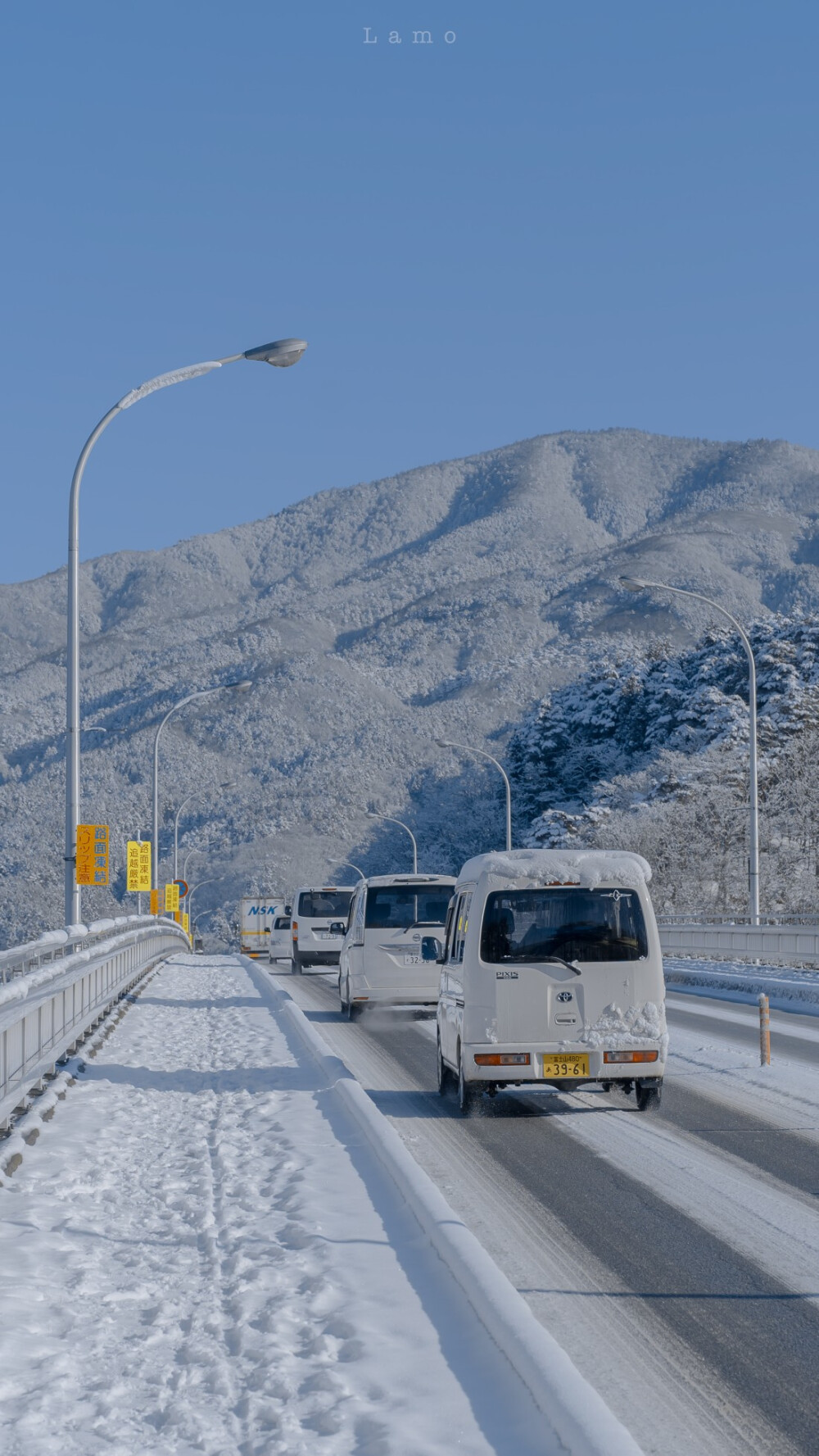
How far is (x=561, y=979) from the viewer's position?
12070 mm

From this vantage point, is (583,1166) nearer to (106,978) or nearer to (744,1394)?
(744,1394)

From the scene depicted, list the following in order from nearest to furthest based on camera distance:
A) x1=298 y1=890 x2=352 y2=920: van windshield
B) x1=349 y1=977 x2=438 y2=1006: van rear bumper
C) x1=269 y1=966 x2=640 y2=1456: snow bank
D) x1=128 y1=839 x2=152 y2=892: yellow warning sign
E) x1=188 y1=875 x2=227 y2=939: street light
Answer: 1. x1=269 y1=966 x2=640 y2=1456: snow bank
2. x1=349 y1=977 x2=438 y2=1006: van rear bumper
3. x1=128 y1=839 x2=152 y2=892: yellow warning sign
4. x1=298 y1=890 x2=352 y2=920: van windshield
5. x1=188 y1=875 x2=227 y2=939: street light

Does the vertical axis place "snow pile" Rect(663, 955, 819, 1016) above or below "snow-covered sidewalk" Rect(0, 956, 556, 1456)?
below

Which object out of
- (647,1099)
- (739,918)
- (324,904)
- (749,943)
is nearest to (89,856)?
(647,1099)

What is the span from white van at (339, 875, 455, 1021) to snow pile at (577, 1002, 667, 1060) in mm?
8879

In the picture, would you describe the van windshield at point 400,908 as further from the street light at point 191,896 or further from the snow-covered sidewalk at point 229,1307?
the street light at point 191,896

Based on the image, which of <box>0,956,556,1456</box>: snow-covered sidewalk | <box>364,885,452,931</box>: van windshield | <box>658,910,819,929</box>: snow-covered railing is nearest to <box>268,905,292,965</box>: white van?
<box>658,910,819,929</box>: snow-covered railing

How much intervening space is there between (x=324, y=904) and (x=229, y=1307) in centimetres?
3268

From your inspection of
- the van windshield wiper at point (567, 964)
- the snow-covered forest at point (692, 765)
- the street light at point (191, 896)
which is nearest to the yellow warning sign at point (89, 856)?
the van windshield wiper at point (567, 964)

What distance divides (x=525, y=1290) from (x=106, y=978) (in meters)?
14.1

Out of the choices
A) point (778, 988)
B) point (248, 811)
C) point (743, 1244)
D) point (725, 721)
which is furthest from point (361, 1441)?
point (248, 811)

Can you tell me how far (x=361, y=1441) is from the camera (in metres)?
4.80

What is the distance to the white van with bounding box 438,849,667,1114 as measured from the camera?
11992 millimetres

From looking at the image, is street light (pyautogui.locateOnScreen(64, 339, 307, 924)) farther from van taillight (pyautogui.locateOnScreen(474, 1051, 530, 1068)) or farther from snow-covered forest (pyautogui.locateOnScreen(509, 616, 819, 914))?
snow-covered forest (pyautogui.locateOnScreen(509, 616, 819, 914))
